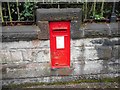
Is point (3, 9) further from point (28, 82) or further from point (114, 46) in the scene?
point (114, 46)

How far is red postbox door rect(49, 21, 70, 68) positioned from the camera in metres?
3.40

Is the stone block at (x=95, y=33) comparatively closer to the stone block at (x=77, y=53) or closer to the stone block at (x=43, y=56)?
the stone block at (x=77, y=53)

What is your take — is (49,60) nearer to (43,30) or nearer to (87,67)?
(43,30)

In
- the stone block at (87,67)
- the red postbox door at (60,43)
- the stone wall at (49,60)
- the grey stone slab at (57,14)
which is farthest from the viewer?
the stone block at (87,67)

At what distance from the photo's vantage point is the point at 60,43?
11.5 feet

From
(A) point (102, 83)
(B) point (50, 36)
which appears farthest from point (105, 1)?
(A) point (102, 83)

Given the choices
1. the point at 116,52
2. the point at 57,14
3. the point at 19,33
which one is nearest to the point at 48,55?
the point at 19,33

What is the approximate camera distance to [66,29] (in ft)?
11.2

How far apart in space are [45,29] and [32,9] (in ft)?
1.23

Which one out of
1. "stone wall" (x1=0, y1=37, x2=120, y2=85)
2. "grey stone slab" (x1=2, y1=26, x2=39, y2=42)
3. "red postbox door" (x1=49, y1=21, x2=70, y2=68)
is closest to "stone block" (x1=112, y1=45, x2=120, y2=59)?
"stone wall" (x1=0, y1=37, x2=120, y2=85)

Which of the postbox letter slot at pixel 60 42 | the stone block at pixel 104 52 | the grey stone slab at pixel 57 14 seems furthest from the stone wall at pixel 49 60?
the grey stone slab at pixel 57 14

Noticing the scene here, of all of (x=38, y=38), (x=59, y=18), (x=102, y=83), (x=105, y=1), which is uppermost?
(x=105, y=1)

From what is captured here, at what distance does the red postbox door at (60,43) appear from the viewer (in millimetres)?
3402

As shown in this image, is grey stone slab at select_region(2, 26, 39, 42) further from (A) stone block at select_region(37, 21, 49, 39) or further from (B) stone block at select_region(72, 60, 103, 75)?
(B) stone block at select_region(72, 60, 103, 75)
